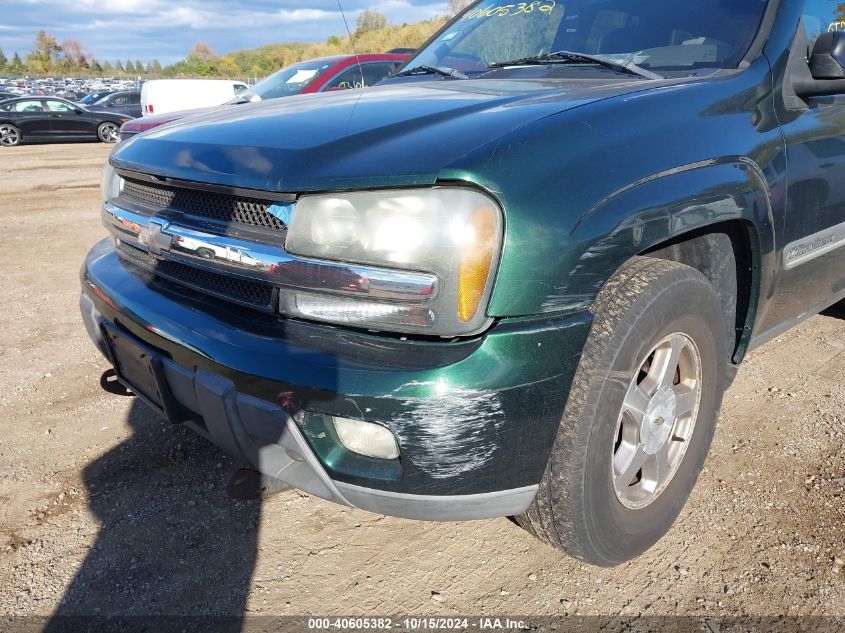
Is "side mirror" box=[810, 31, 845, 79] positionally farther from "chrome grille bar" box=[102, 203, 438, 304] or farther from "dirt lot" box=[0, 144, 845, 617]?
"chrome grille bar" box=[102, 203, 438, 304]

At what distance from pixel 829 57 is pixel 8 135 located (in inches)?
779

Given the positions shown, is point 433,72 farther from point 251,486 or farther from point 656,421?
point 251,486

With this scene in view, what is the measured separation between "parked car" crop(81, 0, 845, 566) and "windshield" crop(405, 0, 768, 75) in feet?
0.09

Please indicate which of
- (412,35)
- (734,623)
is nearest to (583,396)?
(734,623)

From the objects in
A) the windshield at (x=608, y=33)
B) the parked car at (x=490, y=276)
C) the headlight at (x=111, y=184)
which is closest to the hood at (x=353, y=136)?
the parked car at (x=490, y=276)

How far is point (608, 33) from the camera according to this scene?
9.37ft

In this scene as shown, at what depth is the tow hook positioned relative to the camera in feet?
7.25

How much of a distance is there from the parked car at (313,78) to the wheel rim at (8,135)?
11.4 m

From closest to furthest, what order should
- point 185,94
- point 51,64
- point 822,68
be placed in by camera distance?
point 822,68 < point 185,94 < point 51,64

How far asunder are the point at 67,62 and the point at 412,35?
87228 mm

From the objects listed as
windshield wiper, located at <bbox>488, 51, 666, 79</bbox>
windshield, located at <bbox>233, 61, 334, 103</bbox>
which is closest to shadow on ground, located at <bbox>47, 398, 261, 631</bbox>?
windshield wiper, located at <bbox>488, 51, 666, 79</bbox>

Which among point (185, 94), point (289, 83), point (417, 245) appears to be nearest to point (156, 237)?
point (417, 245)

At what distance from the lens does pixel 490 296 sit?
1.61 metres

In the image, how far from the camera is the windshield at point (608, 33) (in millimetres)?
2521
